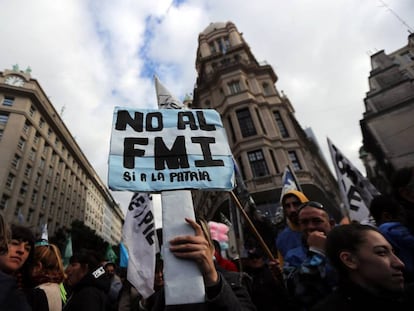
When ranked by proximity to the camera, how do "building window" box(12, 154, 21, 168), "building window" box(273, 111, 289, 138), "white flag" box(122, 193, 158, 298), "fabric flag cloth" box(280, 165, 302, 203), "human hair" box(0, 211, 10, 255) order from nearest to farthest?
"human hair" box(0, 211, 10, 255) < "white flag" box(122, 193, 158, 298) < "fabric flag cloth" box(280, 165, 302, 203) < "building window" box(273, 111, 289, 138) < "building window" box(12, 154, 21, 168)

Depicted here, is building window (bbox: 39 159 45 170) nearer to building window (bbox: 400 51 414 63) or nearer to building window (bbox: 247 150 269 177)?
building window (bbox: 247 150 269 177)

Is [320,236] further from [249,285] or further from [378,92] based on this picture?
[378,92]

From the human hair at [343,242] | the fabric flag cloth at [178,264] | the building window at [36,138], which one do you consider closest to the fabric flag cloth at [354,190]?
the human hair at [343,242]

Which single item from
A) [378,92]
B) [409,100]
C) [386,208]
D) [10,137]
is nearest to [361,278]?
[386,208]

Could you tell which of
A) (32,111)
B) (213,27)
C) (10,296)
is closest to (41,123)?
(32,111)

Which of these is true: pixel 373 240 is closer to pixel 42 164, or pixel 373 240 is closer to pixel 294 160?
pixel 294 160

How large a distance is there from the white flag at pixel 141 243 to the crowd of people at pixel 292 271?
236 mm

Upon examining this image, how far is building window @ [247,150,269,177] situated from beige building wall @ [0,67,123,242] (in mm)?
21446

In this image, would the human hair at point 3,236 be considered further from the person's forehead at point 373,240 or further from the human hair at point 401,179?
the human hair at point 401,179

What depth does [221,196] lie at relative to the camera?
744 inches

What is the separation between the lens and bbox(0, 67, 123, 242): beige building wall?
27.8 m

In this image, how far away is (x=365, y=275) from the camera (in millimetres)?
1479

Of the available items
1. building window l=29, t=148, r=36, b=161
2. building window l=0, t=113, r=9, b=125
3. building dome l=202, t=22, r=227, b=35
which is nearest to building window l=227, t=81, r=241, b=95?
building dome l=202, t=22, r=227, b=35

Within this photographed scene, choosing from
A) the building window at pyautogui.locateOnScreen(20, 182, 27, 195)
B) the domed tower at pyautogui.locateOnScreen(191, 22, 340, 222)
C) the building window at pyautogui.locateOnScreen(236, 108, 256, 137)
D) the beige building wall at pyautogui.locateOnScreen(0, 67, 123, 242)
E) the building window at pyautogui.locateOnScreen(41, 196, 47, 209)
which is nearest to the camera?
the domed tower at pyautogui.locateOnScreen(191, 22, 340, 222)
